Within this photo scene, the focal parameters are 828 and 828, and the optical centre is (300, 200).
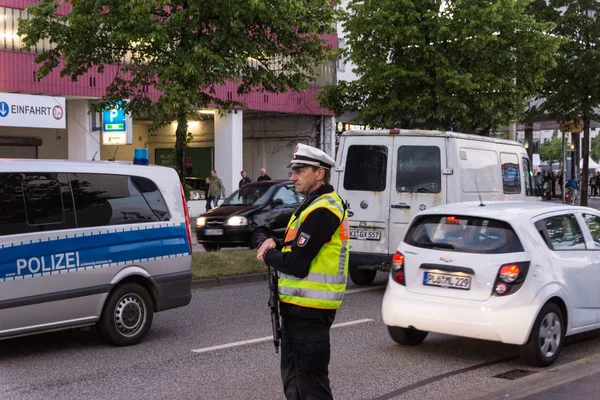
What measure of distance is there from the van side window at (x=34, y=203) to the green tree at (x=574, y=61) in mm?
21632

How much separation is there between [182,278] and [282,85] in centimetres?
794

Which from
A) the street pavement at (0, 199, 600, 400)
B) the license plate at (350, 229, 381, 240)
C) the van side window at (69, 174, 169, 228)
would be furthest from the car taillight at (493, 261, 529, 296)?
the license plate at (350, 229, 381, 240)

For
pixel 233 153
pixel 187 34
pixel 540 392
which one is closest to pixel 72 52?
pixel 187 34

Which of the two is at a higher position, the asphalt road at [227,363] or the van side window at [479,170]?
the van side window at [479,170]

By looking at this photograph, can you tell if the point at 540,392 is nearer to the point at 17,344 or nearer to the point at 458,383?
the point at 458,383

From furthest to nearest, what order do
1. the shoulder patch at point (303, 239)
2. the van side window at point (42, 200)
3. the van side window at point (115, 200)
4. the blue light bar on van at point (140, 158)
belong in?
the blue light bar on van at point (140, 158) → the van side window at point (115, 200) → the van side window at point (42, 200) → the shoulder patch at point (303, 239)

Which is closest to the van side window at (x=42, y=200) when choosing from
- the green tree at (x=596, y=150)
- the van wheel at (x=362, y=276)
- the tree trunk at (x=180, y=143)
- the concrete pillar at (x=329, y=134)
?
the van wheel at (x=362, y=276)

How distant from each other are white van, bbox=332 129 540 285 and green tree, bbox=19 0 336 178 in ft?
11.3

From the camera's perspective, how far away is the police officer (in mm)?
4379

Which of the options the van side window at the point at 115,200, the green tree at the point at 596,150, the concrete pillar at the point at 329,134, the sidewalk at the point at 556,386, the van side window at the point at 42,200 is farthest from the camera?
the green tree at the point at 596,150

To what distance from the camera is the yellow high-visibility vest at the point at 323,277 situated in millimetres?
4418

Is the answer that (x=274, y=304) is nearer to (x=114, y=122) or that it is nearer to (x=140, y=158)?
(x=140, y=158)

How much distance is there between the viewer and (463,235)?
787cm

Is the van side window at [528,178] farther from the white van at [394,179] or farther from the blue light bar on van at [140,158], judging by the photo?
the blue light bar on van at [140,158]
